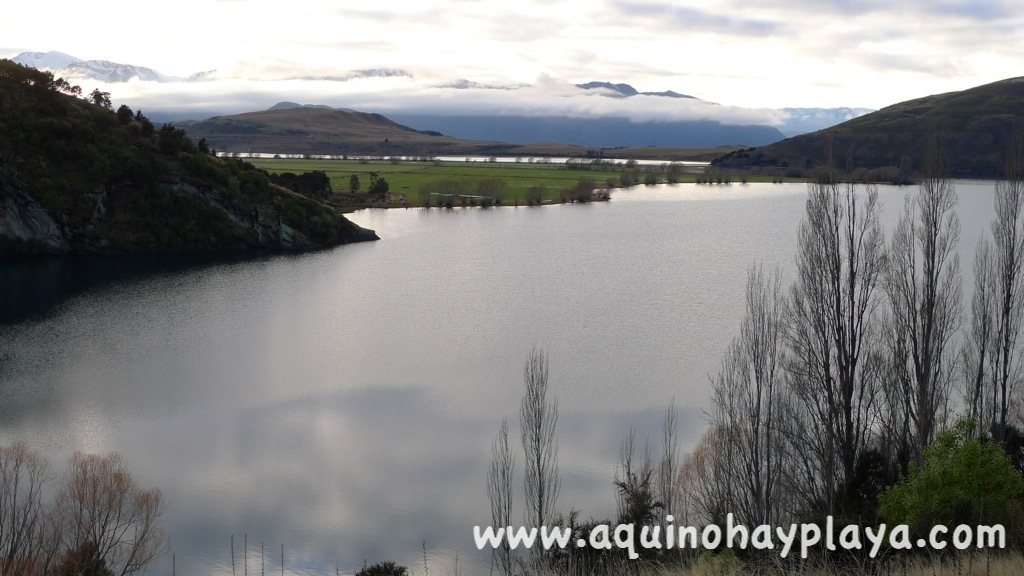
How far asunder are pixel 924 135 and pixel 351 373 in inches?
3582

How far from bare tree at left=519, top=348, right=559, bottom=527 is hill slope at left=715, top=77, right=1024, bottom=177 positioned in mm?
84368

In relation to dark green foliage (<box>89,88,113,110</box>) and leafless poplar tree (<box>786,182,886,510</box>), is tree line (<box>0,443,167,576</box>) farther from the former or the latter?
dark green foliage (<box>89,88,113,110</box>)

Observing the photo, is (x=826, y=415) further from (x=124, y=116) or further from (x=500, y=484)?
(x=124, y=116)

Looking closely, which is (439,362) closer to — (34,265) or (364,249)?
(364,249)

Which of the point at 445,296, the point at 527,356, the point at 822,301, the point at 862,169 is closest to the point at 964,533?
the point at 822,301

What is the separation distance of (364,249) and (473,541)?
4668 centimetres

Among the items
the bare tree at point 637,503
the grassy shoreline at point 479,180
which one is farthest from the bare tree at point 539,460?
the grassy shoreline at point 479,180

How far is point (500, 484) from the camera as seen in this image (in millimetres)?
21734

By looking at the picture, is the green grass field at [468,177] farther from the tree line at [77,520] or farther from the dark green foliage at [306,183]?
the tree line at [77,520]

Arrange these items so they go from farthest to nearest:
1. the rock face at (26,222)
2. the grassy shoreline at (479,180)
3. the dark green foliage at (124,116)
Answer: the grassy shoreline at (479,180) < the dark green foliage at (124,116) < the rock face at (26,222)

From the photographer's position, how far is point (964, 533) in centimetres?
1270

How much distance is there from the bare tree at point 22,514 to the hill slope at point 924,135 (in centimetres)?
9367

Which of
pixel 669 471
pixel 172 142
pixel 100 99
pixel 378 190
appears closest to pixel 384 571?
pixel 669 471

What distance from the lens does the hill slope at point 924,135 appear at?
110 meters
